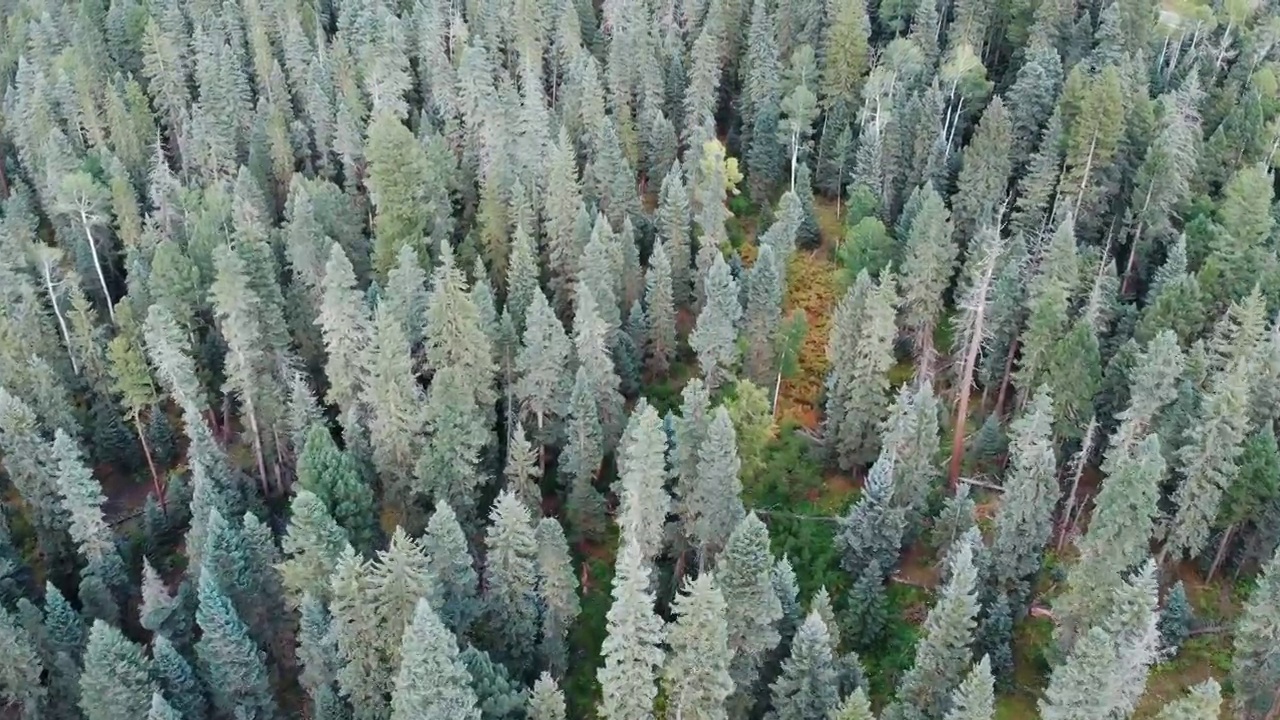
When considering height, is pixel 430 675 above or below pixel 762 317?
below

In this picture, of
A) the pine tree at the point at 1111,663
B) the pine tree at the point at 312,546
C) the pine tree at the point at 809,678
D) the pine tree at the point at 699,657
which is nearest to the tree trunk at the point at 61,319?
the pine tree at the point at 312,546

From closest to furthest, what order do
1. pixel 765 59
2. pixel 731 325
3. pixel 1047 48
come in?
pixel 731 325, pixel 1047 48, pixel 765 59

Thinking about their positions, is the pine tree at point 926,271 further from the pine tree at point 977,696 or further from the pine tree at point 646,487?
the pine tree at point 977,696

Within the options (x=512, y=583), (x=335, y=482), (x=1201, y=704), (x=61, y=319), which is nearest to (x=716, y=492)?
(x=512, y=583)

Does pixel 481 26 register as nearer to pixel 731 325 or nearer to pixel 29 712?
pixel 731 325

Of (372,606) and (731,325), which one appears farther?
(731,325)

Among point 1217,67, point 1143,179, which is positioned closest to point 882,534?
point 1143,179

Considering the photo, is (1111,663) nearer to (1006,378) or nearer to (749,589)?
(749,589)
